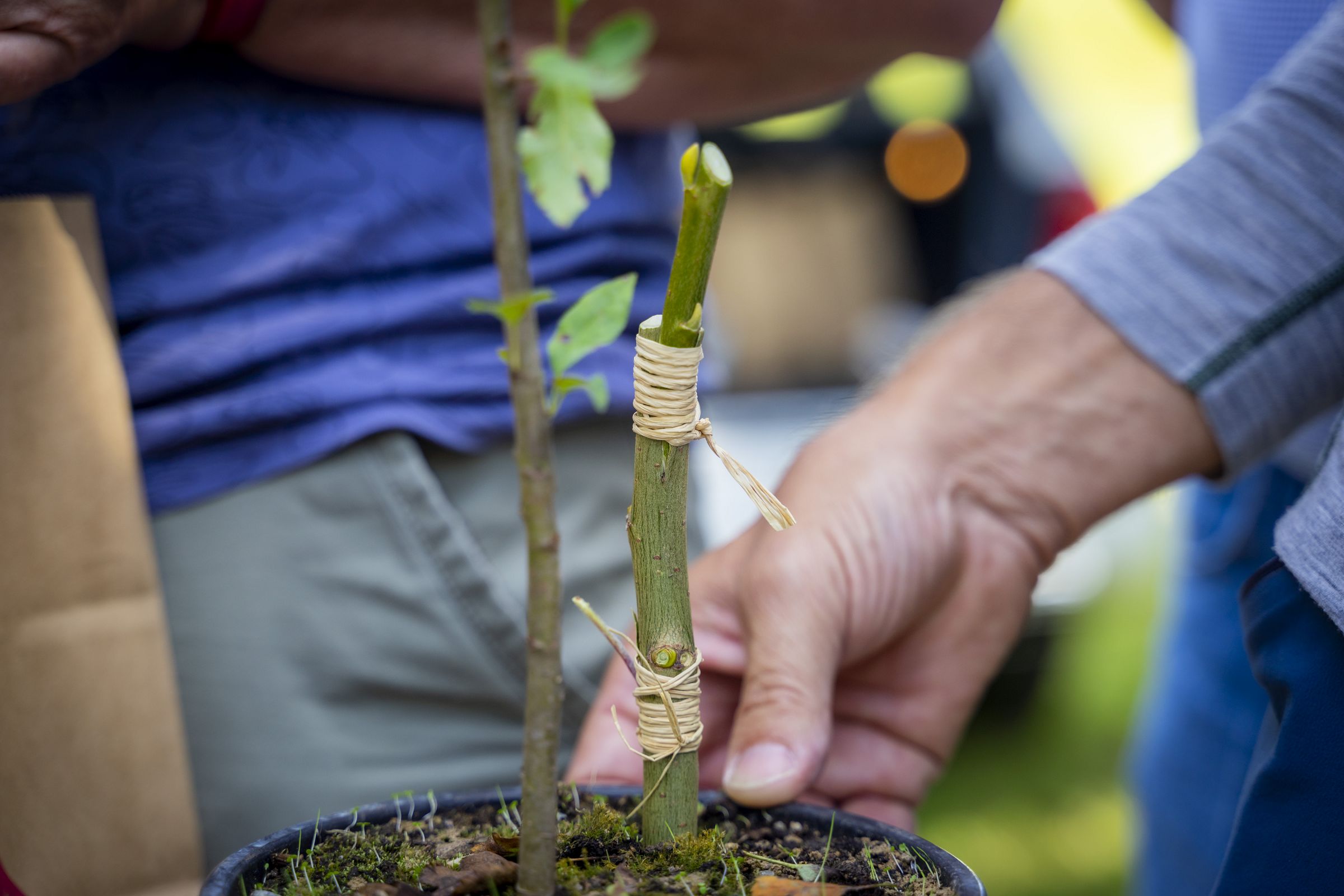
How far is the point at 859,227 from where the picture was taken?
160 inches

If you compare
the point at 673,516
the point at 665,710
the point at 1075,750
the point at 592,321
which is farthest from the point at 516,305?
the point at 1075,750

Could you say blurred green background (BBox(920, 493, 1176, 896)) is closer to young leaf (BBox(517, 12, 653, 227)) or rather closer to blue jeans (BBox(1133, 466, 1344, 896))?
blue jeans (BBox(1133, 466, 1344, 896))

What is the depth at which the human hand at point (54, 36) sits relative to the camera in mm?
789

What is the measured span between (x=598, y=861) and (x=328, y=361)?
604 millimetres

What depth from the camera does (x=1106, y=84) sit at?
4078mm

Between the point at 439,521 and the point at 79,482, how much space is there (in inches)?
13.3

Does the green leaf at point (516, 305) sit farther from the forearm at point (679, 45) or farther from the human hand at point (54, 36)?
the forearm at point (679, 45)

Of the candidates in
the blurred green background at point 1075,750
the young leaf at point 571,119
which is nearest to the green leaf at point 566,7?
the young leaf at point 571,119

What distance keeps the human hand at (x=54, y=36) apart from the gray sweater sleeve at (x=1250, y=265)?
1.00 meters

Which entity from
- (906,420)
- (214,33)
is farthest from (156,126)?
(906,420)

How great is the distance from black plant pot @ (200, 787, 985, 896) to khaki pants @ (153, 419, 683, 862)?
27cm

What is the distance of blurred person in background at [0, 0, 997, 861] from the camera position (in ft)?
3.50

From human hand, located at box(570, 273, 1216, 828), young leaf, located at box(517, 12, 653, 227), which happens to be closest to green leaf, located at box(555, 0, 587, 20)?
young leaf, located at box(517, 12, 653, 227)

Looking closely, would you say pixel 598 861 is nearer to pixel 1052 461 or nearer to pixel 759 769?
pixel 759 769
